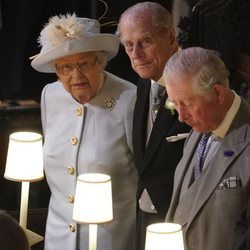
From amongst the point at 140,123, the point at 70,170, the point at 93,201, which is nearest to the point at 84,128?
the point at 70,170

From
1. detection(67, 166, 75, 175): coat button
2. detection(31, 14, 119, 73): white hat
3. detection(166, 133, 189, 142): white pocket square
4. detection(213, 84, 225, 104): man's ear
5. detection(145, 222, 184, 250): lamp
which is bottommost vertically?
detection(145, 222, 184, 250): lamp

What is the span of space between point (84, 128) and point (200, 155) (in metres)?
0.83

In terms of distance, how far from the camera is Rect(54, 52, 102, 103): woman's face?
3.28 meters

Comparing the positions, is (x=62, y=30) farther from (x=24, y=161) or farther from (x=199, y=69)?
(x=199, y=69)

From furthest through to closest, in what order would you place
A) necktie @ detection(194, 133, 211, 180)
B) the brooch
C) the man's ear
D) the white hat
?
the brooch → the white hat → necktie @ detection(194, 133, 211, 180) → the man's ear

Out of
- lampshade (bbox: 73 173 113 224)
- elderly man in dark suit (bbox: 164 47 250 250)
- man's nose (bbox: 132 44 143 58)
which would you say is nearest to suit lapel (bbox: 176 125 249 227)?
elderly man in dark suit (bbox: 164 47 250 250)

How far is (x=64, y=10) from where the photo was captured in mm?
4523

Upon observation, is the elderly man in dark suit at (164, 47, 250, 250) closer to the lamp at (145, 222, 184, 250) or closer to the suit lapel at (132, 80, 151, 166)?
the lamp at (145, 222, 184, 250)

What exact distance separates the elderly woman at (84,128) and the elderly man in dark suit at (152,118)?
0.11 m

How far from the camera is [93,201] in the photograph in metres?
2.77

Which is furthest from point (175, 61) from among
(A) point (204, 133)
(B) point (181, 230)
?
(B) point (181, 230)

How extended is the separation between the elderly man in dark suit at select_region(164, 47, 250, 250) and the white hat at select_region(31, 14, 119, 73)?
2.41ft

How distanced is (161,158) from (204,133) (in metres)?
0.45

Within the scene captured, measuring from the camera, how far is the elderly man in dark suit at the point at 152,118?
315 centimetres
